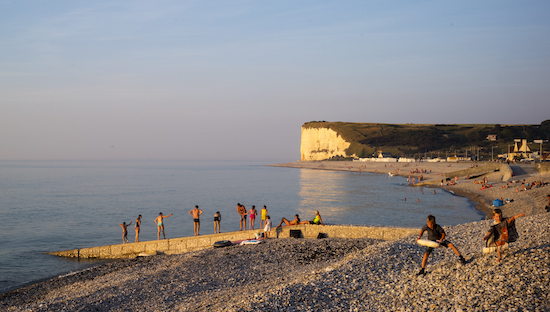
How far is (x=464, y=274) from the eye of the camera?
8391 mm

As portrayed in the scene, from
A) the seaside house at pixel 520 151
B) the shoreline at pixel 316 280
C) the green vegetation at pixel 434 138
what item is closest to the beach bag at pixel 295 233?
the shoreline at pixel 316 280

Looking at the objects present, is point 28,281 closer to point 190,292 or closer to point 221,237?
point 221,237

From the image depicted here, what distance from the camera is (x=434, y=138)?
15825 cm

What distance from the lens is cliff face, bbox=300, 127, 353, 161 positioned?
6767 inches

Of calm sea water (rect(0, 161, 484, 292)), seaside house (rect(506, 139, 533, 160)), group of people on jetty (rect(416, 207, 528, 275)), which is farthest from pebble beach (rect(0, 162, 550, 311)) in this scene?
seaside house (rect(506, 139, 533, 160))

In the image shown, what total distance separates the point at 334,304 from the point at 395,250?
4.78 m

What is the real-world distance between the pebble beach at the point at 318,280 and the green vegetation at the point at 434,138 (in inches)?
5249

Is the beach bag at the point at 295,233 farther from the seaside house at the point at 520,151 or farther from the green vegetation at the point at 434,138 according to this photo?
the green vegetation at the point at 434,138

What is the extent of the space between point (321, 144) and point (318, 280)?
171 m

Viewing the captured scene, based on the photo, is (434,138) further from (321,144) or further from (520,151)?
(520,151)

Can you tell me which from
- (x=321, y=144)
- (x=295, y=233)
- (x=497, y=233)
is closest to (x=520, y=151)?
(x=321, y=144)

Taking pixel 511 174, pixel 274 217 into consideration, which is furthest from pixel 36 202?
pixel 511 174

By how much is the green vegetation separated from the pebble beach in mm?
133328

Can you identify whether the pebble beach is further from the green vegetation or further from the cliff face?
the cliff face
